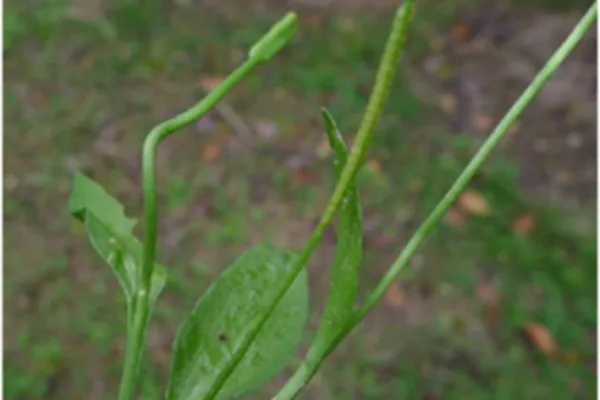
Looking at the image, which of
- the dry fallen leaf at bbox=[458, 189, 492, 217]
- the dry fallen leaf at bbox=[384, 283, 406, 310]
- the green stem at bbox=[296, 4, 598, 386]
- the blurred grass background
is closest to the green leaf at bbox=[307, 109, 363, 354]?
the green stem at bbox=[296, 4, 598, 386]

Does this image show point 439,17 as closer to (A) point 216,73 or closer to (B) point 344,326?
(A) point 216,73

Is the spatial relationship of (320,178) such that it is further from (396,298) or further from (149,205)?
(149,205)

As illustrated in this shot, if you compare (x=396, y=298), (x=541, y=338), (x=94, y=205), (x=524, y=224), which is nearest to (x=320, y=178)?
(x=396, y=298)

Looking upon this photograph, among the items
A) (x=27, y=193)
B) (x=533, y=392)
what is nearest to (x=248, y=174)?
(x=27, y=193)

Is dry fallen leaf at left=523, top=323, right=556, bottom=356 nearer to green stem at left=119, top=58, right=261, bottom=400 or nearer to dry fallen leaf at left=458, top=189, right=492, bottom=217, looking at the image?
dry fallen leaf at left=458, top=189, right=492, bottom=217

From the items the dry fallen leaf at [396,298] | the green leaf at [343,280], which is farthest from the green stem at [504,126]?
the dry fallen leaf at [396,298]

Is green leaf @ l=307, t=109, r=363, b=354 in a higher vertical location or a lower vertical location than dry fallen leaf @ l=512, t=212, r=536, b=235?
higher

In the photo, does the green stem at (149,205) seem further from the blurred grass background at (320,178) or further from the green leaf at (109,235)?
the blurred grass background at (320,178)
